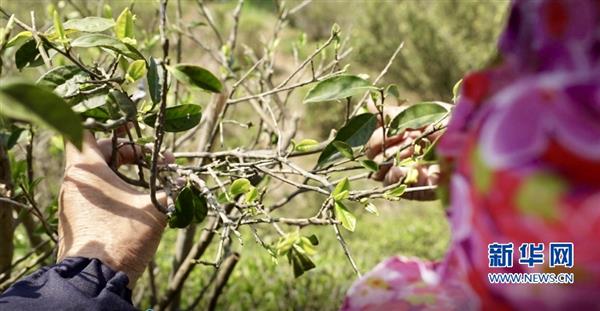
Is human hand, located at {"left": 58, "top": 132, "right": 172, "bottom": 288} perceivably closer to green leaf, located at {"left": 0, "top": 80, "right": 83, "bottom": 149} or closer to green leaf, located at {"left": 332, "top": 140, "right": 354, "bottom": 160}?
green leaf, located at {"left": 332, "top": 140, "right": 354, "bottom": 160}

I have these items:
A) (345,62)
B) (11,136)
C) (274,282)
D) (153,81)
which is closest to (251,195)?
(153,81)

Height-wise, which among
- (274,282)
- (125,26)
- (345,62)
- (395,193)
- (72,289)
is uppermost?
(345,62)

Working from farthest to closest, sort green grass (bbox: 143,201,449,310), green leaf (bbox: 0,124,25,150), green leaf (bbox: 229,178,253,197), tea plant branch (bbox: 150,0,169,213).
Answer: green grass (bbox: 143,201,449,310) < green leaf (bbox: 0,124,25,150) < green leaf (bbox: 229,178,253,197) < tea plant branch (bbox: 150,0,169,213)

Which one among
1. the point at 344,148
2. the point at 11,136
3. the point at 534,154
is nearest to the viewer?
the point at 534,154

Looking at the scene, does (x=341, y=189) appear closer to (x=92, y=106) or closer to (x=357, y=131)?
(x=357, y=131)

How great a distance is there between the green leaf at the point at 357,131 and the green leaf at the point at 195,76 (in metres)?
0.29

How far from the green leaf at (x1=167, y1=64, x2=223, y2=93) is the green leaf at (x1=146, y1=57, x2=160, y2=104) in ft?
0.37

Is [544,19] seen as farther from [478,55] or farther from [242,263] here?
[478,55]

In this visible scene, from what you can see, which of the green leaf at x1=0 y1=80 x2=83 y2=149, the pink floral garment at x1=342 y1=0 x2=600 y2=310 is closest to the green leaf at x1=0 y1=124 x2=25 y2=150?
the green leaf at x1=0 y1=80 x2=83 y2=149

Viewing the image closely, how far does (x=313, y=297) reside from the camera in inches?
86.0

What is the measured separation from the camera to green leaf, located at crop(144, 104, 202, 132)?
0.94m

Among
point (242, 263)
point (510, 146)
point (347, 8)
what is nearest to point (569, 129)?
point (510, 146)

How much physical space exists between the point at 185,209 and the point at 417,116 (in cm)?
32

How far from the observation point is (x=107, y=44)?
0.83 m
